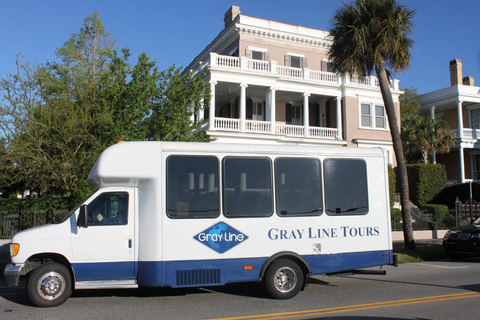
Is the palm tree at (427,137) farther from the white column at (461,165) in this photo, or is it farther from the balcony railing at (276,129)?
the balcony railing at (276,129)

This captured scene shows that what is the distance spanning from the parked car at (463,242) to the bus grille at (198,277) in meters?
9.58

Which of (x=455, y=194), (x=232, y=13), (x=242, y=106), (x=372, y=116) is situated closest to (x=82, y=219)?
(x=242, y=106)

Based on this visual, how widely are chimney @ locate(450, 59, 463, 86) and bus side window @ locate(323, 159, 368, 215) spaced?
3197 centimetres

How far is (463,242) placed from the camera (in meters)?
13.6

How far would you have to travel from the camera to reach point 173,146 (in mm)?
7816

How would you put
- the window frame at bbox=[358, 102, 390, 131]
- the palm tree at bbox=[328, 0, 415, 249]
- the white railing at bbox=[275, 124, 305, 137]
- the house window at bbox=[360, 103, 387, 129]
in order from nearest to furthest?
the palm tree at bbox=[328, 0, 415, 249] < the white railing at bbox=[275, 124, 305, 137] < the window frame at bbox=[358, 102, 390, 131] < the house window at bbox=[360, 103, 387, 129]

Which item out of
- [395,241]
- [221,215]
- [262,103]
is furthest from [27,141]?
[262,103]

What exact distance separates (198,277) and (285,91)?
21527mm

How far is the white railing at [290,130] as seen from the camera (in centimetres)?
2689

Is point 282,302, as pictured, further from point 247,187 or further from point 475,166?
point 475,166

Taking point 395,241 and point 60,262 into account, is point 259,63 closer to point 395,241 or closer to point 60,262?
point 395,241

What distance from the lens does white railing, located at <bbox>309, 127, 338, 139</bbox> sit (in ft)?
92.4

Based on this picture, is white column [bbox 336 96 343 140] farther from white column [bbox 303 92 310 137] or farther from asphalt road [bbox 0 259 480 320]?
asphalt road [bbox 0 259 480 320]

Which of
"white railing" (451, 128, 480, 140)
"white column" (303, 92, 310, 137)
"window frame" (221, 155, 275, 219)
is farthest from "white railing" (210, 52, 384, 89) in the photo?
"window frame" (221, 155, 275, 219)
